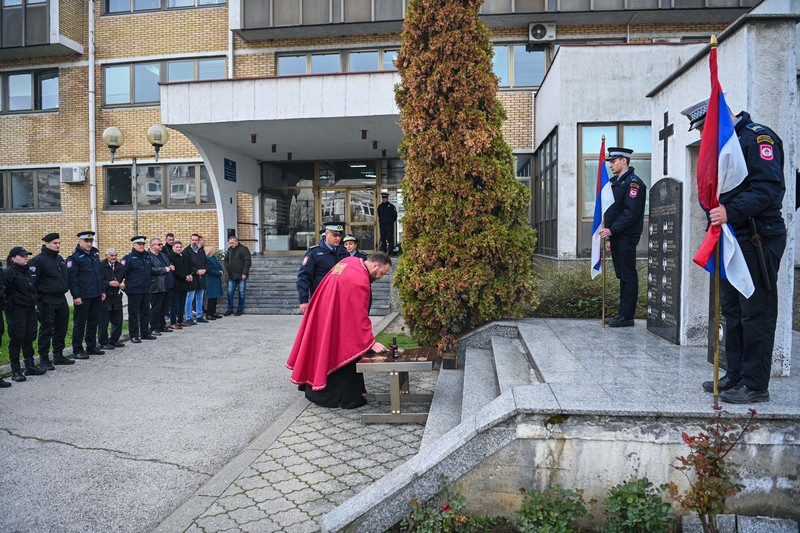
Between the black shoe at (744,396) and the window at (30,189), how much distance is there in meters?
22.7

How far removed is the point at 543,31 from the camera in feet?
58.3

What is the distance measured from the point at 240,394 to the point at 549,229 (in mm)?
10484

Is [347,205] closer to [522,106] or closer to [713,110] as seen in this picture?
[522,106]

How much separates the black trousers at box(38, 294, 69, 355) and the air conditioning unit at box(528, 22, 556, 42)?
1480cm

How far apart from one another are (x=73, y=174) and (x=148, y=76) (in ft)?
14.0

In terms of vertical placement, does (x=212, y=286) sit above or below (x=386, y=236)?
below

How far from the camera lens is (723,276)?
162 inches

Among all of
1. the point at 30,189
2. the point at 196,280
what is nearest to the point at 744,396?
the point at 196,280

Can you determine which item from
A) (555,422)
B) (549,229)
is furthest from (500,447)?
(549,229)

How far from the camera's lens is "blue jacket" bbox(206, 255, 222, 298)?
14266mm

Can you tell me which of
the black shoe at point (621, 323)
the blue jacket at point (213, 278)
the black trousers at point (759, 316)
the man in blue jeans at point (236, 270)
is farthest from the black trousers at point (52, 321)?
the black trousers at point (759, 316)

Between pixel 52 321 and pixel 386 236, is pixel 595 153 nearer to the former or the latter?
pixel 386 236

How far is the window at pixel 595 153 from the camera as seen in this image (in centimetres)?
1346

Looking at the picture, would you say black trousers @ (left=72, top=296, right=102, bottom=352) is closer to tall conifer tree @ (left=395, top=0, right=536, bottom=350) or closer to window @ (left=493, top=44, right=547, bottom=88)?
tall conifer tree @ (left=395, top=0, right=536, bottom=350)
